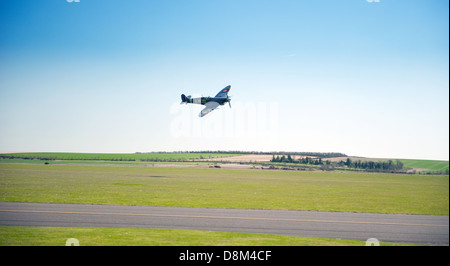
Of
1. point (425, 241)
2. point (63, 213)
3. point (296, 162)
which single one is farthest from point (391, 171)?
point (63, 213)

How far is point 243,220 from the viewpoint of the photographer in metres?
22.2

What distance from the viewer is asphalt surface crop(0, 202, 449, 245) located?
733 inches

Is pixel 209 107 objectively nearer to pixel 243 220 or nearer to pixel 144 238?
pixel 144 238

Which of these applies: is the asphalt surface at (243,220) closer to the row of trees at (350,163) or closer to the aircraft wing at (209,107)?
the aircraft wing at (209,107)

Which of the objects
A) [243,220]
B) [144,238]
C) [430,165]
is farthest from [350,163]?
[144,238]

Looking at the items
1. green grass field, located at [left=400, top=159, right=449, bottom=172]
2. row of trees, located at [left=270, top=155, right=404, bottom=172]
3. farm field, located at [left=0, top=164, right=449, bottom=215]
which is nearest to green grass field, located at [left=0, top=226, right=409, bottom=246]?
farm field, located at [left=0, top=164, right=449, bottom=215]

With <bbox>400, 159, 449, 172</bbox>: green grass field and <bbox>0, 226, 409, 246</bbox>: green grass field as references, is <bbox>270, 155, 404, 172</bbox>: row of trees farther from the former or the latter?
<bbox>0, 226, 409, 246</bbox>: green grass field

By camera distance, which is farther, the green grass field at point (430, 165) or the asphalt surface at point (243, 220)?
the green grass field at point (430, 165)

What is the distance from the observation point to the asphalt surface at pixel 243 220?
1862cm

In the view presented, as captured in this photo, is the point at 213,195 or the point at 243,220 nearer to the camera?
the point at 243,220

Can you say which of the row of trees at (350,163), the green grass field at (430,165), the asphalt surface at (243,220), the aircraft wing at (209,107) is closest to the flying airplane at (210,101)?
the aircraft wing at (209,107)
